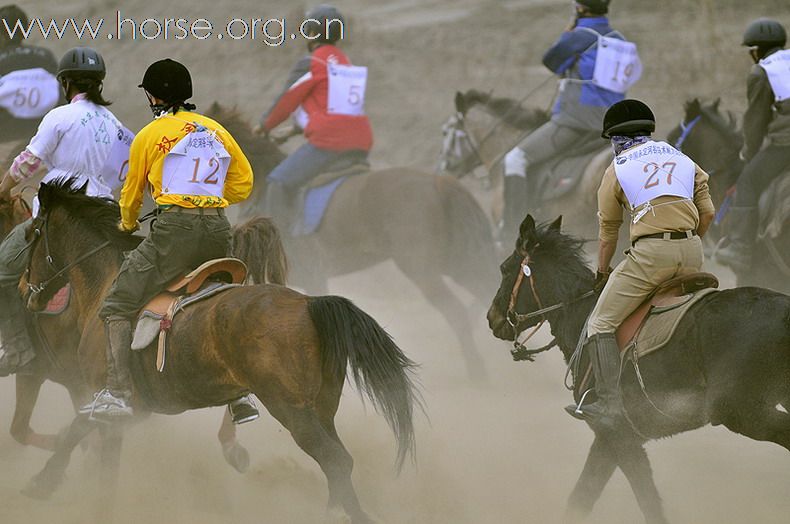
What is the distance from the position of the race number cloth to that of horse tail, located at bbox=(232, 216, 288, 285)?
17.3 feet

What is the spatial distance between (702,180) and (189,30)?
15.7 metres

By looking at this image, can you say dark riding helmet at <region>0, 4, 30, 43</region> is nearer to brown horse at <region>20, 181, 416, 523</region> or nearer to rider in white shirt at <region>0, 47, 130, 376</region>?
rider in white shirt at <region>0, 47, 130, 376</region>

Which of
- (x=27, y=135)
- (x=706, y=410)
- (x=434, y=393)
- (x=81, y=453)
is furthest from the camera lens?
(x=27, y=135)

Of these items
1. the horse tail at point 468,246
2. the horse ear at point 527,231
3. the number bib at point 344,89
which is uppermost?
the horse ear at point 527,231

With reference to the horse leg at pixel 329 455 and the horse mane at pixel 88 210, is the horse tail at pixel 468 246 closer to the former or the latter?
the horse mane at pixel 88 210

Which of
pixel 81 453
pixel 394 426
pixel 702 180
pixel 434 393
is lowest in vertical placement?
pixel 434 393

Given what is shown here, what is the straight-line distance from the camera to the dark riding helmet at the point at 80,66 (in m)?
6.55

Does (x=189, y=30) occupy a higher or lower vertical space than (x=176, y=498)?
lower

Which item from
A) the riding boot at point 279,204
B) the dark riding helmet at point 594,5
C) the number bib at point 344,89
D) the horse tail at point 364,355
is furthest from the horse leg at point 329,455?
the dark riding helmet at point 594,5

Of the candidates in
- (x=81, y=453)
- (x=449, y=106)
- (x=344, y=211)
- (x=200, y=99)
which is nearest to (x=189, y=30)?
(x=200, y=99)

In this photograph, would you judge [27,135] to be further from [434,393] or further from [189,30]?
[189,30]

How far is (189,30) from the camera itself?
19.7 m

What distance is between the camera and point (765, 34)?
376 inches

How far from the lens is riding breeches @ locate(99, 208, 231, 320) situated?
5.63 metres
